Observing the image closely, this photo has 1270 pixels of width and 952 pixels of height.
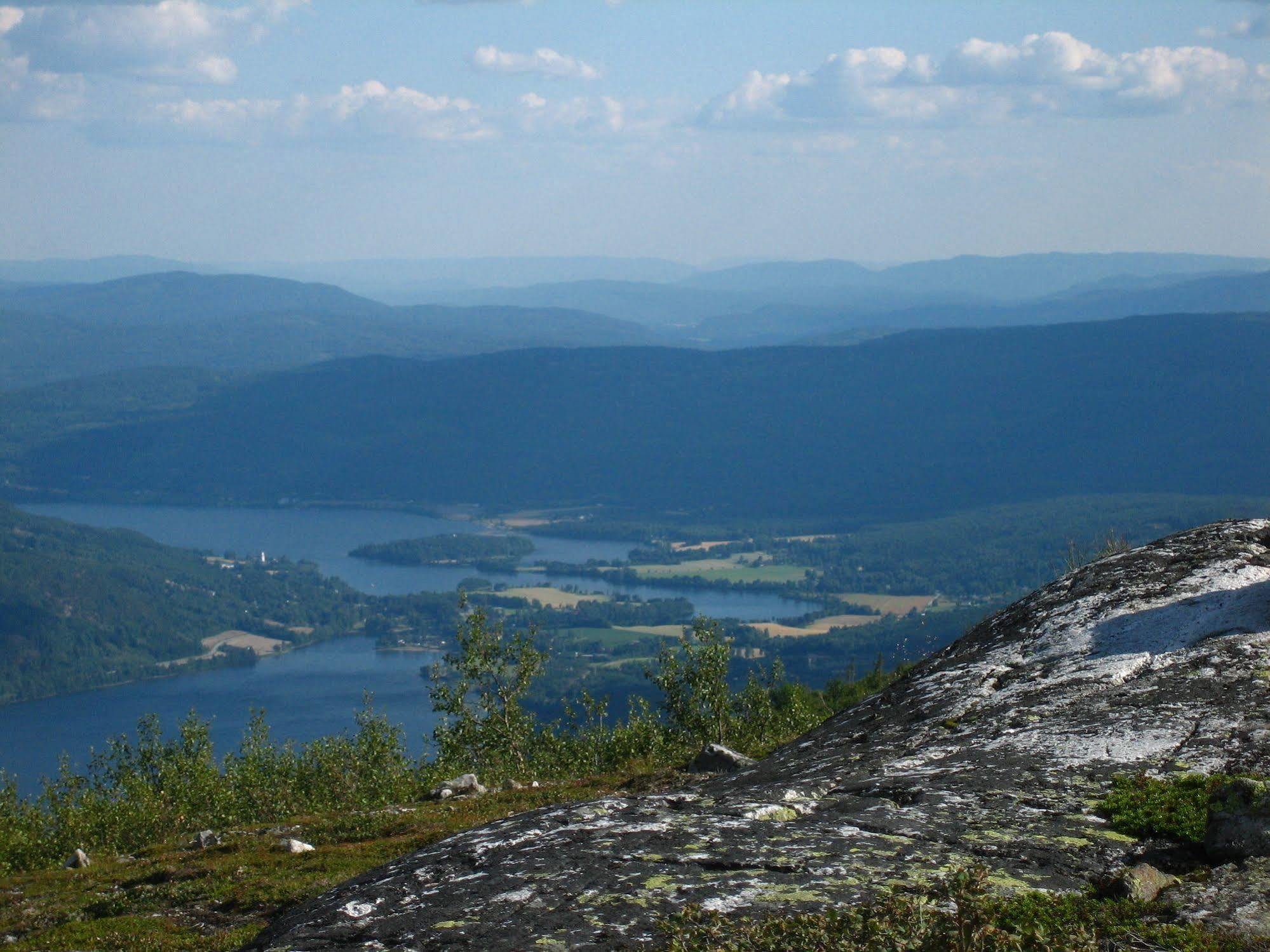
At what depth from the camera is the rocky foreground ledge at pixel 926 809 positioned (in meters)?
9.34

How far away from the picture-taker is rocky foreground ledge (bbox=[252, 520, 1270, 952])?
9.34 m

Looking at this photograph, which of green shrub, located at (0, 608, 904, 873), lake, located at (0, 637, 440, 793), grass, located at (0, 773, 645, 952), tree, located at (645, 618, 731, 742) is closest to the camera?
grass, located at (0, 773, 645, 952)

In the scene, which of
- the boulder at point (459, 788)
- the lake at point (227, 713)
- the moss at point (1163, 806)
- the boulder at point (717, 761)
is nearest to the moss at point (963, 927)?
the moss at point (1163, 806)

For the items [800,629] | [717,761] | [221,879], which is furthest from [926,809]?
[800,629]

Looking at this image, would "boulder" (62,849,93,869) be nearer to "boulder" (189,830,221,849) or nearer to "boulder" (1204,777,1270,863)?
"boulder" (189,830,221,849)

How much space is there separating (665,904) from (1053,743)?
6.24 meters

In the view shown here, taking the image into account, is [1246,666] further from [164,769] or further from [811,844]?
[164,769]

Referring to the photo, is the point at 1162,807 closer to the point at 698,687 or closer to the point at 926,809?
the point at 926,809

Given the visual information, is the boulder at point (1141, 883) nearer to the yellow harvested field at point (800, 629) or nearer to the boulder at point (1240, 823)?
the boulder at point (1240, 823)

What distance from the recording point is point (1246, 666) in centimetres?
1473

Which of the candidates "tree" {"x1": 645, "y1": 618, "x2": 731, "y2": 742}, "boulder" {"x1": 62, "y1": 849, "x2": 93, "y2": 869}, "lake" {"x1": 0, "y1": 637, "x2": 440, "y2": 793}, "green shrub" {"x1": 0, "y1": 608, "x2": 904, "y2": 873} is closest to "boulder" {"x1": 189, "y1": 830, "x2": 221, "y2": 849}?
"boulder" {"x1": 62, "y1": 849, "x2": 93, "y2": 869}

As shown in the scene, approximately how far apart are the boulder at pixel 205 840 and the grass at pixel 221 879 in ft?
0.72

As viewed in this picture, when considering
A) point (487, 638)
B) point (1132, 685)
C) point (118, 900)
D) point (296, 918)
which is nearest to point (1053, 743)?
point (1132, 685)

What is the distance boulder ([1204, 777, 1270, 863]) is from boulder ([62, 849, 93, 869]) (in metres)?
24.4
